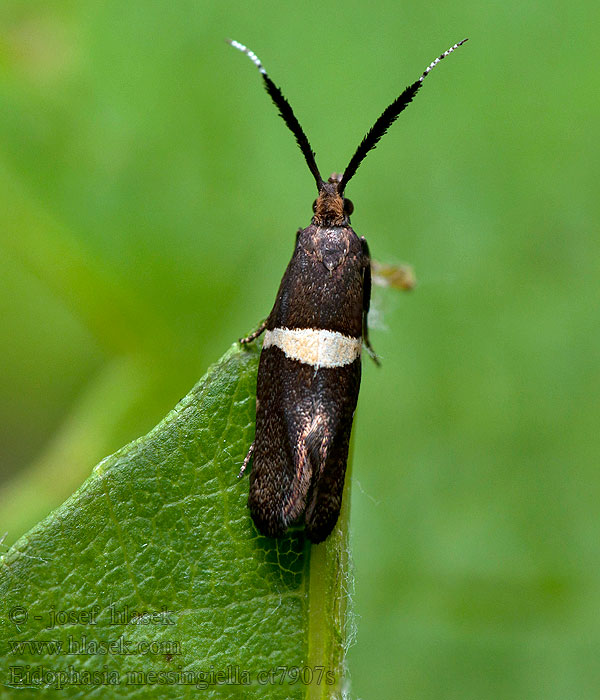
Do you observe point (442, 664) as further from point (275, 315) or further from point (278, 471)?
point (275, 315)

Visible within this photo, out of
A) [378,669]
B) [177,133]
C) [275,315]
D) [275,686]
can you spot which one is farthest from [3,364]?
[275,686]

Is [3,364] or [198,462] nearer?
[198,462]

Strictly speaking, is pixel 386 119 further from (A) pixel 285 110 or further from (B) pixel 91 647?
(B) pixel 91 647

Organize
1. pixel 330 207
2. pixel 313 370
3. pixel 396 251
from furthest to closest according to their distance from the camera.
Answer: pixel 396 251 < pixel 330 207 < pixel 313 370

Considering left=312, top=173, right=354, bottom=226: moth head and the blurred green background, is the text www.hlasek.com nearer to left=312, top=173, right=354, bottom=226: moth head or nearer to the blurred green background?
the blurred green background

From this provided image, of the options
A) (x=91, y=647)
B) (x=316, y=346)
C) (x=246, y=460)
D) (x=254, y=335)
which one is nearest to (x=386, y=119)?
(x=316, y=346)

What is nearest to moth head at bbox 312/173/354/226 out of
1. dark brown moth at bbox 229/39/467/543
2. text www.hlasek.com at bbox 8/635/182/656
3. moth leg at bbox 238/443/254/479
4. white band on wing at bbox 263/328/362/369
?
dark brown moth at bbox 229/39/467/543
